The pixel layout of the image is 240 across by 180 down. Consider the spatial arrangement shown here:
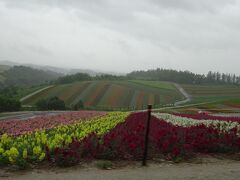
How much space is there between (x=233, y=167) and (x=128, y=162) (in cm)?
228

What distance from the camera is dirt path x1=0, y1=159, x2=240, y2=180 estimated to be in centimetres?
655

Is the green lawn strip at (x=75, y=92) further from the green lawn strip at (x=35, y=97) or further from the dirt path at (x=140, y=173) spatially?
the dirt path at (x=140, y=173)

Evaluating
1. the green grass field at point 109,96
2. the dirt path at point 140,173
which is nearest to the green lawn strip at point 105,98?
the green grass field at point 109,96

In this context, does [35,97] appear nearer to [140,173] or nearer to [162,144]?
[162,144]

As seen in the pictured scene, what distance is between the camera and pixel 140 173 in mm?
6918

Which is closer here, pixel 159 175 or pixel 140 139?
pixel 159 175

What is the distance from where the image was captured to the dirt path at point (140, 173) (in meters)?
6.55

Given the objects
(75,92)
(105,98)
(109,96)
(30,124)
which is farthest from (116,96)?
(30,124)

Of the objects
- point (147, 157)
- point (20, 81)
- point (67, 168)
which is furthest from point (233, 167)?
point (20, 81)

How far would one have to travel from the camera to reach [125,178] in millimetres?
6500

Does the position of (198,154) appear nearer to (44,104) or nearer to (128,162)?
(128,162)

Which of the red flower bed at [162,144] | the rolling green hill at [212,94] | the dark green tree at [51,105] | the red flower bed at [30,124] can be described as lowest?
the dark green tree at [51,105]

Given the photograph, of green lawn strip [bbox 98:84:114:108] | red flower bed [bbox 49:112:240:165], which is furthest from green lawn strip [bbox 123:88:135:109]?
red flower bed [bbox 49:112:240:165]

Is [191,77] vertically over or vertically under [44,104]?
over
